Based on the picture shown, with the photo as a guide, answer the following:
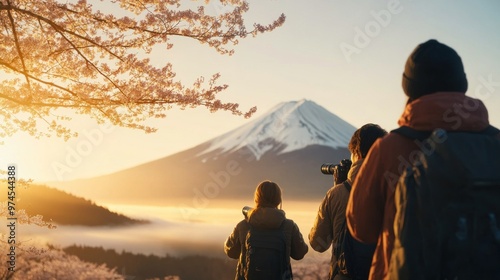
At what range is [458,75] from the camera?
2123 millimetres

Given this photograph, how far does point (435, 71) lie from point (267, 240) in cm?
276

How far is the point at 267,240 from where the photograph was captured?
4.50 meters

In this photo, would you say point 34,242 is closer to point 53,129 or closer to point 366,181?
point 53,129

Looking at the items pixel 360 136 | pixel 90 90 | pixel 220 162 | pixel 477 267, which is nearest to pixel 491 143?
pixel 477 267

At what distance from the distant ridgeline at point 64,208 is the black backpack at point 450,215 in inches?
669

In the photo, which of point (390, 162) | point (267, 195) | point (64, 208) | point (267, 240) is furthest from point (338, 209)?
point (64, 208)

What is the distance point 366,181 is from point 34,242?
333 inches

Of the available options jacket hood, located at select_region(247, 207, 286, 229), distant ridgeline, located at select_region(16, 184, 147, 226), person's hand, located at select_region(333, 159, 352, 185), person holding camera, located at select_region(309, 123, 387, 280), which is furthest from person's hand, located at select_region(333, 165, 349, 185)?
distant ridgeline, located at select_region(16, 184, 147, 226)

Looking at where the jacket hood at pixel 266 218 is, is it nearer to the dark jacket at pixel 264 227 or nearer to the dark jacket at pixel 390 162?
the dark jacket at pixel 264 227

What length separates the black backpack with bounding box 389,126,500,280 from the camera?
1899 mm

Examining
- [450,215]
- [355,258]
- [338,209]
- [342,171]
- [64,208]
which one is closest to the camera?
[450,215]

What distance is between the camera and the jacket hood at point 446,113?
2018 mm

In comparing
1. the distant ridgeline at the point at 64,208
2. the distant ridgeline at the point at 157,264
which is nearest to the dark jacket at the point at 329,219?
the distant ridgeline at the point at 157,264

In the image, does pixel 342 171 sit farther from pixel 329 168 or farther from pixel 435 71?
pixel 435 71
